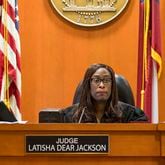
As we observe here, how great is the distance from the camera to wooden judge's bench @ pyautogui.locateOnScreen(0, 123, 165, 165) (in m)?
1.90

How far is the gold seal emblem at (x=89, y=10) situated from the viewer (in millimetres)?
4832

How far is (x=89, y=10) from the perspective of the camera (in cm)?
485

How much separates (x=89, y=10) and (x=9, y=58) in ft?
3.84

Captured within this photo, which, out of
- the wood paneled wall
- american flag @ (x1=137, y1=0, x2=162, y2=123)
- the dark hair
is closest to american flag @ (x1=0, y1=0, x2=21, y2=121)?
the wood paneled wall

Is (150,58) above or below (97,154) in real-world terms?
above

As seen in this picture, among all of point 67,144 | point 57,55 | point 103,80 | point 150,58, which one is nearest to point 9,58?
point 57,55

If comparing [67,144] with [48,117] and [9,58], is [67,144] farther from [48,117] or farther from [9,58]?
[9,58]

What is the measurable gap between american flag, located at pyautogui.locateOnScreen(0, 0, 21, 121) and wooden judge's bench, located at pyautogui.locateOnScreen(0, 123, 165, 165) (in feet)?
7.39

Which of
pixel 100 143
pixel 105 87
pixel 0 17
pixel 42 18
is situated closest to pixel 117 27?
pixel 42 18

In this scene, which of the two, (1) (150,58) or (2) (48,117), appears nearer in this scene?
(2) (48,117)

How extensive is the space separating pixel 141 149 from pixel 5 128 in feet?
2.01

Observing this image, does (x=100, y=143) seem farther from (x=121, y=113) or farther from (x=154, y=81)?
(x=154, y=81)

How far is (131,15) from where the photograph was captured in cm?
488

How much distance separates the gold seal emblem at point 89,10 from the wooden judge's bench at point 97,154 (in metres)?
3.03
